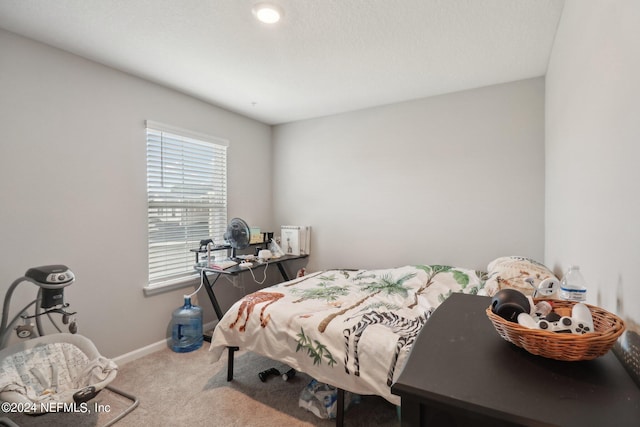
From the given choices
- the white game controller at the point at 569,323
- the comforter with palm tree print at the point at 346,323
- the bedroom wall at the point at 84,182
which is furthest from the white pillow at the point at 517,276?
the bedroom wall at the point at 84,182

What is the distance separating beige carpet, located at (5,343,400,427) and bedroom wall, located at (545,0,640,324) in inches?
55.5

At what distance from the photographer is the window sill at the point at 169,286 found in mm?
2686

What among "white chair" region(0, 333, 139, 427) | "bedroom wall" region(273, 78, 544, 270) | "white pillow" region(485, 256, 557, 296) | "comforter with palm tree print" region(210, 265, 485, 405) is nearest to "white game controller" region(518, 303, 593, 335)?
"comforter with palm tree print" region(210, 265, 485, 405)

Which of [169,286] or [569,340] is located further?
[169,286]

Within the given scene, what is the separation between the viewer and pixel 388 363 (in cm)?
159

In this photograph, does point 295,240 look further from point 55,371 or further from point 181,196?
point 55,371

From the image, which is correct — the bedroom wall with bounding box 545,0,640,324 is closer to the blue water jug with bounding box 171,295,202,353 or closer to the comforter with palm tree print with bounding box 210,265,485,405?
the comforter with palm tree print with bounding box 210,265,485,405

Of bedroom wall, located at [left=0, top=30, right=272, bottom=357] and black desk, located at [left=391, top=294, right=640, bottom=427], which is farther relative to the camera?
bedroom wall, located at [left=0, top=30, right=272, bottom=357]

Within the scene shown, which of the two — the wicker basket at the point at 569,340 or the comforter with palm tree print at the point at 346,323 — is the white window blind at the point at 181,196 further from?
the wicker basket at the point at 569,340

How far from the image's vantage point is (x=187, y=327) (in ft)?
9.34

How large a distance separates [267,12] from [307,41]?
0.40 metres

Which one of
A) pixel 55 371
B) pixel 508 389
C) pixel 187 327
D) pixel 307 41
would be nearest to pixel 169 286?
pixel 187 327

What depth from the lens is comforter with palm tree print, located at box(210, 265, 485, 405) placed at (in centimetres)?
165

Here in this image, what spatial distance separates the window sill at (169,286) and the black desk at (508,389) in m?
2.58
